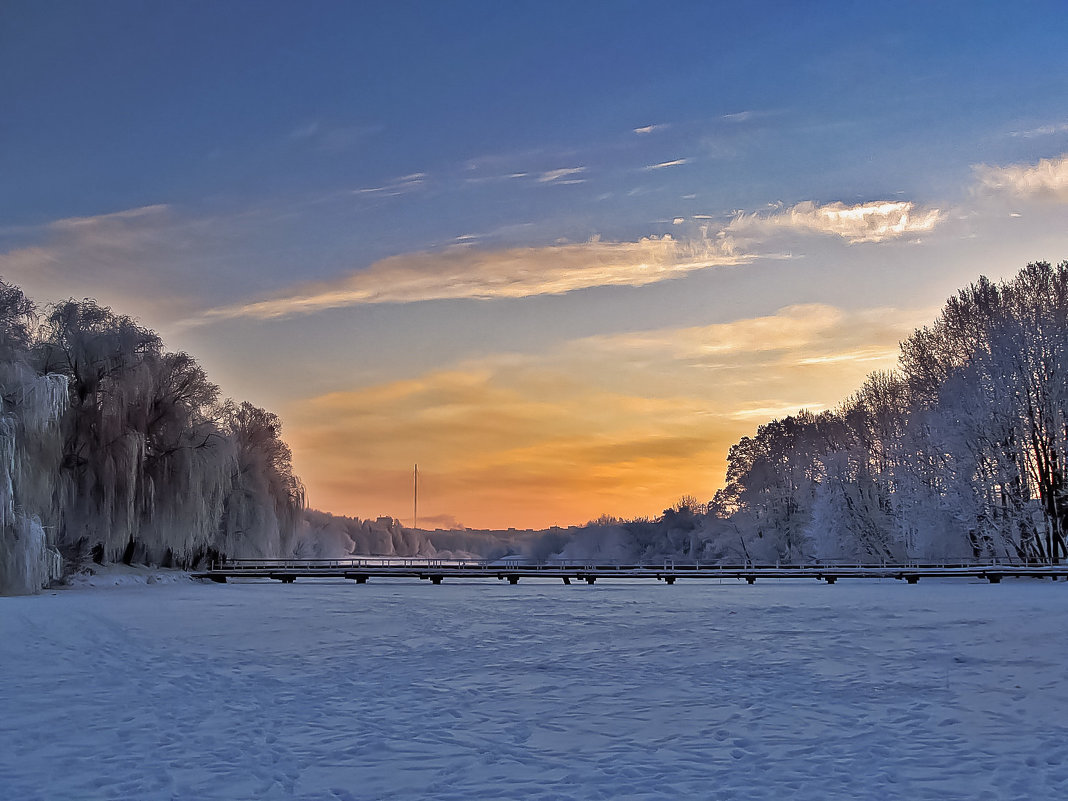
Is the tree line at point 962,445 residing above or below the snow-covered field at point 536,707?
above

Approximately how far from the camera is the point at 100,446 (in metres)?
37.7

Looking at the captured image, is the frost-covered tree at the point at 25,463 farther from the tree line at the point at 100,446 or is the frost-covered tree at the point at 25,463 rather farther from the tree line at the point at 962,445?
the tree line at the point at 962,445

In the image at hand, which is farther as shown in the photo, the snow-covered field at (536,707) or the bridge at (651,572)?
the bridge at (651,572)

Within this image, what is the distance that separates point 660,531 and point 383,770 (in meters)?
91.7

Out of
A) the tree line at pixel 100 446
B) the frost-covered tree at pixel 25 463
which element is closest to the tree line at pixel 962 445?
Result: the tree line at pixel 100 446

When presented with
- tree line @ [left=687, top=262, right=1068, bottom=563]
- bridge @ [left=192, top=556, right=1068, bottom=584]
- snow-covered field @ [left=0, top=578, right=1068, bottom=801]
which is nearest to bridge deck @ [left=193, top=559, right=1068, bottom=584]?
bridge @ [left=192, top=556, right=1068, bottom=584]

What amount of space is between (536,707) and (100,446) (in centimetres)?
3138

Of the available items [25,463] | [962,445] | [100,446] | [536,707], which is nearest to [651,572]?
[962,445]

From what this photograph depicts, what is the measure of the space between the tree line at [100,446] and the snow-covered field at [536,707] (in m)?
7.87

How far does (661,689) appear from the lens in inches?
534

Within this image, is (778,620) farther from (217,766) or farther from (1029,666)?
(217,766)

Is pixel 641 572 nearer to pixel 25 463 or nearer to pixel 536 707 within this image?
pixel 25 463

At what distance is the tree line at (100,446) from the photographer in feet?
99.1

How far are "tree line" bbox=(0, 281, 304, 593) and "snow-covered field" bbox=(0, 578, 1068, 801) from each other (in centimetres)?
787
